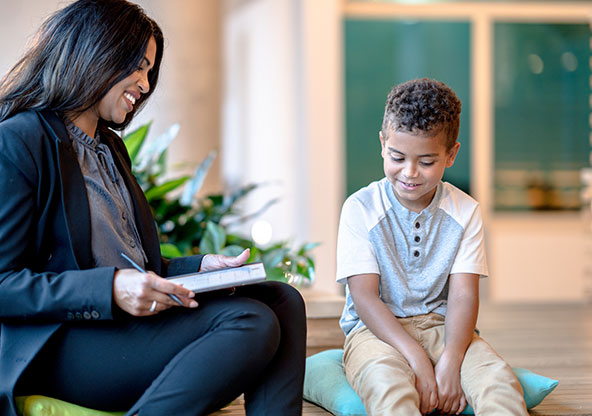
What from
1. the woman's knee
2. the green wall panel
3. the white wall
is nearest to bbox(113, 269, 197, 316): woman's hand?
the woman's knee

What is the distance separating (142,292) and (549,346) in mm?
2098

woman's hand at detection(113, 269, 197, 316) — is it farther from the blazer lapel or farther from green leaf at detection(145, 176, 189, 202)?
green leaf at detection(145, 176, 189, 202)

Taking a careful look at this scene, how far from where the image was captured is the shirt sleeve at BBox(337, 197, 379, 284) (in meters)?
1.64

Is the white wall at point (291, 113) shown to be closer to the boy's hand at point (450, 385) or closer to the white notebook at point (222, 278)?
the boy's hand at point (450, 385)

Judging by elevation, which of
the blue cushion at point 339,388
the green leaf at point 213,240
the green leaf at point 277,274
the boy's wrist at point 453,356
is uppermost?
the green leaf at point 213,240

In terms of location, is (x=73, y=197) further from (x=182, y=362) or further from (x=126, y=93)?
(x=182, y=362)

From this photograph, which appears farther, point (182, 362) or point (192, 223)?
point (192, 223)

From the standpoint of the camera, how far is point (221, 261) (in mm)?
1511

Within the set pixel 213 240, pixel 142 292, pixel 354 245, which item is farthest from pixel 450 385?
pixel 213 240

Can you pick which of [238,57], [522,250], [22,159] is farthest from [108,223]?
[238,57]

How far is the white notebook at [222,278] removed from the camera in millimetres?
1278

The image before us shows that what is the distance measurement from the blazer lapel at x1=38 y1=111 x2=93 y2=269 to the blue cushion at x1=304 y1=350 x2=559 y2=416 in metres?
0.63

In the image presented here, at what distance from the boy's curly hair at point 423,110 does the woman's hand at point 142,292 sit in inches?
25.1

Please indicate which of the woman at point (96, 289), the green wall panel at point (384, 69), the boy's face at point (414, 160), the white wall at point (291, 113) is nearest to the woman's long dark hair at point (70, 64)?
the woman at point (96, 289)
